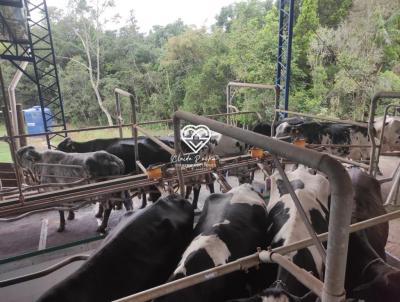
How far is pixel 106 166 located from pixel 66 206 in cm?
84

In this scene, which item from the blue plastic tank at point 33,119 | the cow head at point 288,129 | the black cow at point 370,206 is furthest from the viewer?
the blue plastic tank at point 33,119

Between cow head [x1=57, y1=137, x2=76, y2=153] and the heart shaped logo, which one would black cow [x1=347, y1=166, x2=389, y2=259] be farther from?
cow head [x1=57, y1=137, x2=76, y2=153]

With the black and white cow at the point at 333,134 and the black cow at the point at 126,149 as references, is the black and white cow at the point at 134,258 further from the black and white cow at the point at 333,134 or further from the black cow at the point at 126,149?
the black and white cow at the point at 333,134

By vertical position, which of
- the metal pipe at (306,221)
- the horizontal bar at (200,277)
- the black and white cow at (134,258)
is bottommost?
the black and white cow at (134,258)

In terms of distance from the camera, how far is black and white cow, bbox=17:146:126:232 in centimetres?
386

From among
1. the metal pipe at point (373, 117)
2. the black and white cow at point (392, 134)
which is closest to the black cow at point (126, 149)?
the metal pipe at point (373, 117)

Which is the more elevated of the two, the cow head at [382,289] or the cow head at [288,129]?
the cow head at [288,129]

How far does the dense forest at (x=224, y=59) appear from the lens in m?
12.7

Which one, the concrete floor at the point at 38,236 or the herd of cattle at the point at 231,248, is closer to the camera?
the herd of cattle at the point at 231,248

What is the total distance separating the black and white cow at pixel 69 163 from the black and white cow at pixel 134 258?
5.99 feet

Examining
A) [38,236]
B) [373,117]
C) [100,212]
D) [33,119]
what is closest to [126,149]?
[100,212]

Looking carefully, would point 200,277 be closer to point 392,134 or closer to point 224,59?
point 392,134

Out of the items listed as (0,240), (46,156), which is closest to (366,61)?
(46,156)

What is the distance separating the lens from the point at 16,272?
260 centimetres
